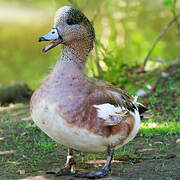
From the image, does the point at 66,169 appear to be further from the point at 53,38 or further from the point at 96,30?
the point at 96,30

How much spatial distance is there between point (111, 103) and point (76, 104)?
458mm

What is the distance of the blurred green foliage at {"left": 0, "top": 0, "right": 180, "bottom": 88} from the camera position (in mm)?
11992

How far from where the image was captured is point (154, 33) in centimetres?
1569

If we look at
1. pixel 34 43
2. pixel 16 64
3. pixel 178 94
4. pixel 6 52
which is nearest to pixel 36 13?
pixel 34 43

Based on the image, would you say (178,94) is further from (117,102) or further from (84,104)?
(84,104)

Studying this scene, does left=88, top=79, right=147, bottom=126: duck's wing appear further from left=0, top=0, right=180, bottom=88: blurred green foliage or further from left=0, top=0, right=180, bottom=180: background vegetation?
left=0, top=0, right=180, bottom=88: blurred green foliage

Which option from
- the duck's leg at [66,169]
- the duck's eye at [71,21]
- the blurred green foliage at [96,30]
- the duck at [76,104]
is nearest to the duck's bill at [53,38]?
the duck at [76,104]

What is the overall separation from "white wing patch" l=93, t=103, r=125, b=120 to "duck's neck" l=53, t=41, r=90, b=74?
1.52 ft

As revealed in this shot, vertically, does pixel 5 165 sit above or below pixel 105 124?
below

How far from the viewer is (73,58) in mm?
3990

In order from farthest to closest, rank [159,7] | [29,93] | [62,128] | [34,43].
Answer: [159,7], [34,43], [29,93], [62,128]

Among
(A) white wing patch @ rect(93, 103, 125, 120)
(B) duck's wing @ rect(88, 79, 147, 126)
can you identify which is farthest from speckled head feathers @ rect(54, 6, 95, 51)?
(A) white wing patch @ rect(93, 103, 125, 120)

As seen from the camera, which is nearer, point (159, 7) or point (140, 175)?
point (140, 175)

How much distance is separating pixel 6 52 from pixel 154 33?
20.0 feet
